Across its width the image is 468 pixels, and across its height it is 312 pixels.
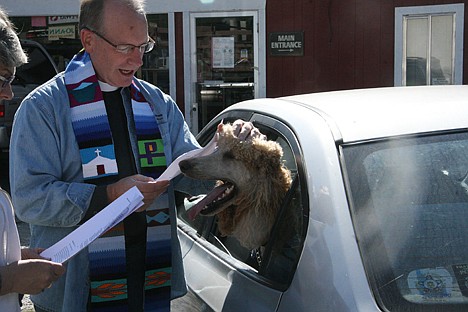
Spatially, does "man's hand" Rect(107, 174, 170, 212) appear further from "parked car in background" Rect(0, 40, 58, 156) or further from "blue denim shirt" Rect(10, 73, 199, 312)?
"parked car in background" Rect(0, 40, 58, 156)

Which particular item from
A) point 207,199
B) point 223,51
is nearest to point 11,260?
point 207,199

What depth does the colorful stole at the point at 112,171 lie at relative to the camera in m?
2.23

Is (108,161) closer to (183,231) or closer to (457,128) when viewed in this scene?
(183,231)

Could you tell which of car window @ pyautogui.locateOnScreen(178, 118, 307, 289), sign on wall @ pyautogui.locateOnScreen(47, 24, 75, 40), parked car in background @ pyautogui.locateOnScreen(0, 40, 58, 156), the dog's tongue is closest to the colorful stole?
the dog's tongue

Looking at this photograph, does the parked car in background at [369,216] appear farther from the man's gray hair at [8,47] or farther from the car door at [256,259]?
the man's gray hair at [8,47]

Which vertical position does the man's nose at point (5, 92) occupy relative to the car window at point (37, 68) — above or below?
below

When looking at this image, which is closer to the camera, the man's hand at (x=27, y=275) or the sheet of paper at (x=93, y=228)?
the man's hand at (x=27, y=275)

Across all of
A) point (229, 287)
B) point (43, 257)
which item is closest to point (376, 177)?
point (229, 287)

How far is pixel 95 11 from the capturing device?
2.20 metres

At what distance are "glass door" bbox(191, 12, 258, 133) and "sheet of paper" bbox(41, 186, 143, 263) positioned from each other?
27.2 feet

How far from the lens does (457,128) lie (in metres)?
2.04

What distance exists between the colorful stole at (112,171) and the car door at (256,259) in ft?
0.73

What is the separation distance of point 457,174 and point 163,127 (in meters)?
1.09

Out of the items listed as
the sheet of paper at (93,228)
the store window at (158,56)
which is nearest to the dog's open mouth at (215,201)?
the sheet of paper at (93,228)
